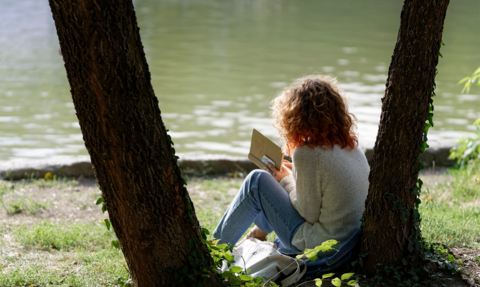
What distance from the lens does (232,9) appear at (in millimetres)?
21250

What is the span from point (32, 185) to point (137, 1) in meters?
19.0

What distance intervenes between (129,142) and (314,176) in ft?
3.64

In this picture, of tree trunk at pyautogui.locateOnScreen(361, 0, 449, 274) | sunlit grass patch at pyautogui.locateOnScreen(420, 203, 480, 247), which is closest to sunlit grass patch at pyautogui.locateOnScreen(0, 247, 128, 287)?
tree trunk at pyautogui.locateOnScreen(361, 0, 449, 274)

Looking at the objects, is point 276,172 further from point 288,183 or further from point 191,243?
point 191,243

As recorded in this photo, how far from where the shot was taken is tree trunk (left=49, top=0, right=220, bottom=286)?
6.72ft

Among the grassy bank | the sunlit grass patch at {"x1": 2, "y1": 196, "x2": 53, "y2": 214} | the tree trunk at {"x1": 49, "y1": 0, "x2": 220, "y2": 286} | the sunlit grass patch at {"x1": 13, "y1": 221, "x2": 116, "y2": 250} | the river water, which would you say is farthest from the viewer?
the river water

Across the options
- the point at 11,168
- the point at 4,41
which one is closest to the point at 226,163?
the point at 11,168

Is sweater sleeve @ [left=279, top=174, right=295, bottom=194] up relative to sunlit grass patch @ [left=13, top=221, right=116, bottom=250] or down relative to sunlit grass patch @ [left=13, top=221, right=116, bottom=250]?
up

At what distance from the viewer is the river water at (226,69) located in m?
7.45

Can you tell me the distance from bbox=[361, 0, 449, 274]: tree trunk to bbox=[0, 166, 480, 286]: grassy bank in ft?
2.49

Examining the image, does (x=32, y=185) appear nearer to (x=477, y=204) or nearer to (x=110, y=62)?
(x=110, y=62)

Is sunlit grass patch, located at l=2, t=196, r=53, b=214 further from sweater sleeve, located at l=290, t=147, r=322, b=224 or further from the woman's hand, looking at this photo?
sweater sleeve, located at l=290, t=147, r=322, b=224

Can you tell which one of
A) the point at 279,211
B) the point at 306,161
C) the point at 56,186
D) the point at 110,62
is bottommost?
the point at 56,186

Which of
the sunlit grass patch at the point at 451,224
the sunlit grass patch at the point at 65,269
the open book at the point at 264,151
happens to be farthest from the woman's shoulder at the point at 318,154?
the sunlit grass patch at the point at 65,269
